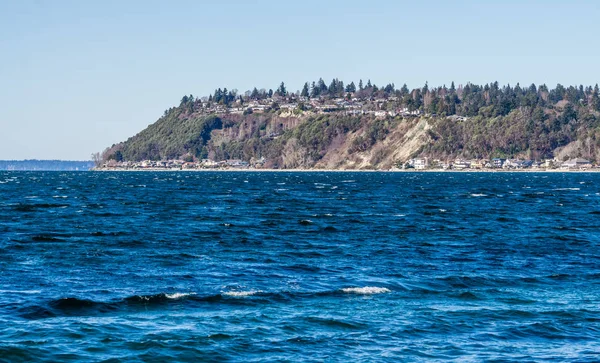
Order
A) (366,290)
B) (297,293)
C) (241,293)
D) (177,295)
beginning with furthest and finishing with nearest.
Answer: (366,290)
(297,293)
(241,293)
(177,295)

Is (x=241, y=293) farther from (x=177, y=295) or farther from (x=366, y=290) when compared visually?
(x=366, y=290)

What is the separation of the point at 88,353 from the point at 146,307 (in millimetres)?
6308

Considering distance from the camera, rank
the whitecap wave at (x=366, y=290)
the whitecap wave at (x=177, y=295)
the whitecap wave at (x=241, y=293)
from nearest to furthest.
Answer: the whitecap wave at (x=177, y=295), the whitecap wave at (x=241, y=293), the whitecap wave at (x=366, y=290)

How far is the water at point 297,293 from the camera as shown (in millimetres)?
24484

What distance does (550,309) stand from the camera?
30281mm

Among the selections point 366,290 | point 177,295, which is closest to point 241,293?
point 177,295

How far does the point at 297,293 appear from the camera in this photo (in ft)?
108

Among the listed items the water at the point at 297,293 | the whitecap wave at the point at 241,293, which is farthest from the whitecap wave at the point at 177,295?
the whitecap wave at the point at 241,293

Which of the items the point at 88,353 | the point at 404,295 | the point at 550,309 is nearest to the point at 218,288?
the point at 404,295

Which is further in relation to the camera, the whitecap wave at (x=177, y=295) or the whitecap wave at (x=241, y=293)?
the whitecap wave at (x=241, y=293)

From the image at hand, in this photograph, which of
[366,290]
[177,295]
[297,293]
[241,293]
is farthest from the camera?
[366,290]

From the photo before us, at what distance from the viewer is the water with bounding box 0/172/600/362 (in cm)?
2448

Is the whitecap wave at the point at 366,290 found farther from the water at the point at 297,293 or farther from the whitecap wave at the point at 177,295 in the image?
the whitecap wave at the point at 177,295

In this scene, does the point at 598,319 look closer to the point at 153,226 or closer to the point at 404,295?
the point at 404,295
